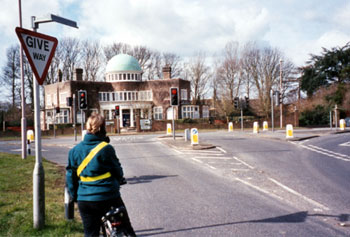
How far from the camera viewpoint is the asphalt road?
18.5 ft

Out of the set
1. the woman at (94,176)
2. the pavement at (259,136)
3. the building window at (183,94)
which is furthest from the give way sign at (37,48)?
the building window at (183,94)

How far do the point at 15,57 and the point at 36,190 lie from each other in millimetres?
59803

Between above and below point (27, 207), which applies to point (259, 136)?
above

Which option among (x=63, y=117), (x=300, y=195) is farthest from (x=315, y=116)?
(x=300, y=195)

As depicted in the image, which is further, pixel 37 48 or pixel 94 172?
pixel 37 48

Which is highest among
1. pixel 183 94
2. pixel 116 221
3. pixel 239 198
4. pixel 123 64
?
pixel 123 64

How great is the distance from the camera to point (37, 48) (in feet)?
17.1

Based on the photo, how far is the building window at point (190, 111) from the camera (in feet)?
185

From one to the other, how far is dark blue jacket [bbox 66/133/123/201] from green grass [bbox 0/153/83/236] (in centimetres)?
158

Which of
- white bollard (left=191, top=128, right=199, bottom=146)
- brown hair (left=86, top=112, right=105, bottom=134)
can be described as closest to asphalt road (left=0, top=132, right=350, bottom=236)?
brown hair (left=86, top=112, right=105, bottom=134)

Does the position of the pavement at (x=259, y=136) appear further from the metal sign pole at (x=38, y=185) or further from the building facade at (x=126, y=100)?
the building facade at (x=126, y=100)

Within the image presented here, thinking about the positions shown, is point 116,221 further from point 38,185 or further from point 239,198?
point 239,198

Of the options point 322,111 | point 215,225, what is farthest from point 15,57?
point 215,225

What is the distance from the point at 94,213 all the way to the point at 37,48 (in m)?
2.64
